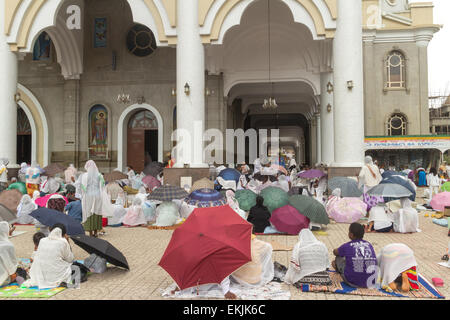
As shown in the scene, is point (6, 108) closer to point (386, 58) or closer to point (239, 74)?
point (239, 74)

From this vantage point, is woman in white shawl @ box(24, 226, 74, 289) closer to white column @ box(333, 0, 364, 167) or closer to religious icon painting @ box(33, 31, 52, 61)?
white column @ box(333, 0, 364, 167)

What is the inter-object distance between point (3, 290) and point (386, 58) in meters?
22.2

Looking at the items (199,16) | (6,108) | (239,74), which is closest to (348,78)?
(199,16)

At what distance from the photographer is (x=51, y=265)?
188 inches

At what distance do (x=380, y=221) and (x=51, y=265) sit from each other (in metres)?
6.42

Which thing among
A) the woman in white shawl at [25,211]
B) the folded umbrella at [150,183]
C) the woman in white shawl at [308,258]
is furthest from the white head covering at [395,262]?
the folded umbrella at [150,183]

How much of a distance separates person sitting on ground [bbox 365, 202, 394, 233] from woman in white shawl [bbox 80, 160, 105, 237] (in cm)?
569

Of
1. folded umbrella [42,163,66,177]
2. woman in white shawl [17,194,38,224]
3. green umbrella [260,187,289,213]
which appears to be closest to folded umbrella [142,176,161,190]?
folded umbrella [42,163,66,177]

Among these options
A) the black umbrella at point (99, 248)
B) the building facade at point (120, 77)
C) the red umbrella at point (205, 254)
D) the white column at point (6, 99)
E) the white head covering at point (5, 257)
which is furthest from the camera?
the building facade at point (120, 77)

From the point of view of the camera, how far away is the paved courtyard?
4.56m

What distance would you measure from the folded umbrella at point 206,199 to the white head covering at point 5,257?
3.78 meters

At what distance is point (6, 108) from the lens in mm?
13797

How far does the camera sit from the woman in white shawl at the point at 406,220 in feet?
26.8

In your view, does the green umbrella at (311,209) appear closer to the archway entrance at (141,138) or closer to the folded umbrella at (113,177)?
the folded umbrella at (113,177)
